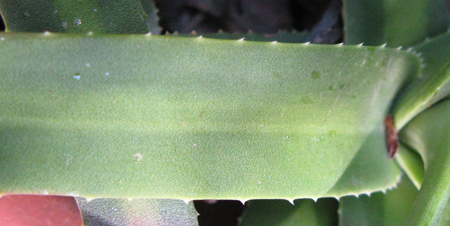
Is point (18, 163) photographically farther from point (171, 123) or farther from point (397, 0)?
point (397, 0)

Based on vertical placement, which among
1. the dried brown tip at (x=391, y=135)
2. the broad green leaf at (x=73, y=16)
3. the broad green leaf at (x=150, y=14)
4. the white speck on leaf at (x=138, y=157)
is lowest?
the dried brown tip at (x=391, y=135)

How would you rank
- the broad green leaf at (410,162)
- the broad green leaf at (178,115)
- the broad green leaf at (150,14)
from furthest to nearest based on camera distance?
the broad green leaf at (150,14) → the broad green leaf at (410,162) → the broad green leaf at (178,115)

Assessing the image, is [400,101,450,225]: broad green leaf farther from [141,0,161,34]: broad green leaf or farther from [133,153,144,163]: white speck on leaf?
[141,0,161,34]: broad green leaf

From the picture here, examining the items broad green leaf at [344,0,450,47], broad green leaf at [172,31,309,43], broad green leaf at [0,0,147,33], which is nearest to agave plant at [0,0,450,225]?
broad green leaf at [0,0,147,33]

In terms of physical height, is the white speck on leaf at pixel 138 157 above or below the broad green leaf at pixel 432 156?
above

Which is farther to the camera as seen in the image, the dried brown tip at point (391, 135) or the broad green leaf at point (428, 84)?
the dried brown tip at point (391, 135)

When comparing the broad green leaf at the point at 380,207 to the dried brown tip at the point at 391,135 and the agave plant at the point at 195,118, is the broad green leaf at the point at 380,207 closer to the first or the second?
the agave plant at the point at 195,118

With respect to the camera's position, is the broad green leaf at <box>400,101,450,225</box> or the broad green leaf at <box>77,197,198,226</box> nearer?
the broad green leaf at <box>400,101,450,225</box>

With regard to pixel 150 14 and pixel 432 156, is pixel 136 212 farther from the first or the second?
pixel 432 156

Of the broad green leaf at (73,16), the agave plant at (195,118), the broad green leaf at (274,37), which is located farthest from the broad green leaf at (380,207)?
the broad green leaf at (73,16)
